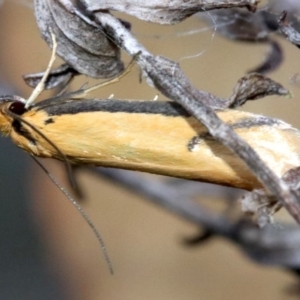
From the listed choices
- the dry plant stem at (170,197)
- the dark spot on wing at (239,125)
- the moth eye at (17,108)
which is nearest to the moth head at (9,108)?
the moth eye at (17,108)

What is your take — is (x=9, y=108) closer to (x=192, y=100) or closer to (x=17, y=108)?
(x=17, y=108)

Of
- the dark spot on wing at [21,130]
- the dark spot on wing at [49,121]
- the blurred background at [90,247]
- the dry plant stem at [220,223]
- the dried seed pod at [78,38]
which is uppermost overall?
the dried seed pod at [78,38]

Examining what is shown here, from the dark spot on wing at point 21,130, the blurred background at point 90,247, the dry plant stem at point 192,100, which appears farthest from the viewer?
the blurred background at point 90,247

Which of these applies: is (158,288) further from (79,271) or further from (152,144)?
(152,144)

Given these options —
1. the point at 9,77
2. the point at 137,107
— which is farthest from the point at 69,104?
the point at 9,77

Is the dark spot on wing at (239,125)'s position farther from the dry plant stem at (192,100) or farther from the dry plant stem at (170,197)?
the dry plant stem at (170,197)

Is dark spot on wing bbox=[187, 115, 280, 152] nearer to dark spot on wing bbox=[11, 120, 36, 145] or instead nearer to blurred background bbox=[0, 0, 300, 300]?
dark spot on wing bbox=[11, 120, 36, 145]
